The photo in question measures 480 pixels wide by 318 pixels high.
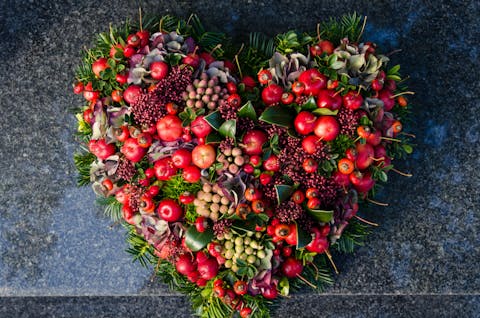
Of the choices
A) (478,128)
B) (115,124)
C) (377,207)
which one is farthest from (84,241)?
(478,128)

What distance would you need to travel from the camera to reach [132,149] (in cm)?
133

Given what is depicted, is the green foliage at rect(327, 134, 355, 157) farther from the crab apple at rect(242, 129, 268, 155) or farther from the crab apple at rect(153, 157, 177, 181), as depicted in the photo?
the crab apple at rect(153, 157, 177, 181)

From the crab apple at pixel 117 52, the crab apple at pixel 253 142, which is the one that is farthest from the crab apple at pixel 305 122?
the crab apple at pixel 117 52

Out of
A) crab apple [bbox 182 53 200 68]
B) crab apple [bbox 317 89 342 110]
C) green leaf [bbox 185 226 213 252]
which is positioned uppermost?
crab apple [bbox 182 53 200 68]

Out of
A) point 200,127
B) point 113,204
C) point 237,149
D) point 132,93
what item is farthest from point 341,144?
point 113,204

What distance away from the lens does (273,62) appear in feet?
4.56

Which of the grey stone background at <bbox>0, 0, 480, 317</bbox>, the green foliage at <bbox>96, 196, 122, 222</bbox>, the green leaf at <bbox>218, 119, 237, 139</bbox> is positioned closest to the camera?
the green leaf at <bbox>218, 119, 237, 139</bbox>

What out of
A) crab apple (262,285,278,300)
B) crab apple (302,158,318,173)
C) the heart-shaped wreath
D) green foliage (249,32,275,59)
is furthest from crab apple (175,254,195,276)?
green foliage (249,32,275,59)

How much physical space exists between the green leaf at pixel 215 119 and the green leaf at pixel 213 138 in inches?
1.1

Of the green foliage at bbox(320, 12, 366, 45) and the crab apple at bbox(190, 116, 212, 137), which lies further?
the green foliage at bbox(320, 12, 366, 45)

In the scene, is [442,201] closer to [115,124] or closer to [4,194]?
[115,124]

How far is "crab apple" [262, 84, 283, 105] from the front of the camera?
1.35m

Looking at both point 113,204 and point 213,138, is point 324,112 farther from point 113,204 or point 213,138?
point 113,204

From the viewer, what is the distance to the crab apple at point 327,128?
4.22 ft
